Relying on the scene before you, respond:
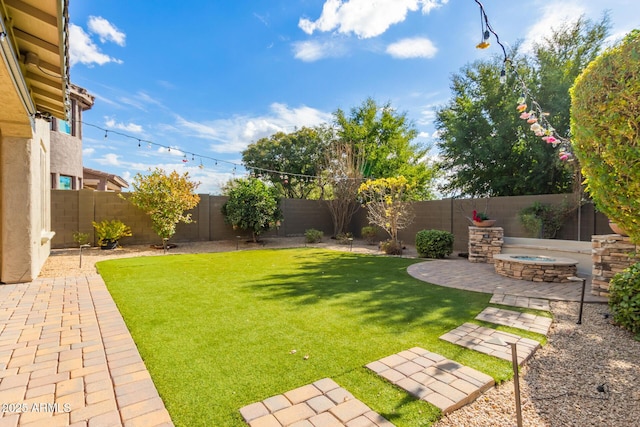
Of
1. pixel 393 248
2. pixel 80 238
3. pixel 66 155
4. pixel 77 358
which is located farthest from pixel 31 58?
pixel 66 155

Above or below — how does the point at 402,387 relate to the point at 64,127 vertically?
below

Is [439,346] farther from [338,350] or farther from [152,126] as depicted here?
[152,126]

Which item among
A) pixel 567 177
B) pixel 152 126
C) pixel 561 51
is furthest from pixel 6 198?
pixel 561 51

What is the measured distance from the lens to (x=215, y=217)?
1232 cm

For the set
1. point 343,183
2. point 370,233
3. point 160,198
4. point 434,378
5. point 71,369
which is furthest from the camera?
point 343,183

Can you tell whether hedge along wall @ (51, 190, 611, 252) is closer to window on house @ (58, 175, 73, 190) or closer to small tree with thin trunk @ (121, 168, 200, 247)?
small tree with thin trunk @ (121, 168, 200, 247)

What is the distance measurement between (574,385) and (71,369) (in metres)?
3.98

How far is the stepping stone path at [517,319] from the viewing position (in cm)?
342

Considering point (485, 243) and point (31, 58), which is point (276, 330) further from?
point (485, 243)

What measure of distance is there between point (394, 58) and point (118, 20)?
791 centimetres

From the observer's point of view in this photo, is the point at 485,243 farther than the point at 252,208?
No

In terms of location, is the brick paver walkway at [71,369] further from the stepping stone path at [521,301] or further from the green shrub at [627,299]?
the green shrub at [627,299]

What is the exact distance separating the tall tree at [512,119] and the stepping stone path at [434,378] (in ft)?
32.3

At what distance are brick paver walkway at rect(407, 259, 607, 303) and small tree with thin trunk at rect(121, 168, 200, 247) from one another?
7872mm
